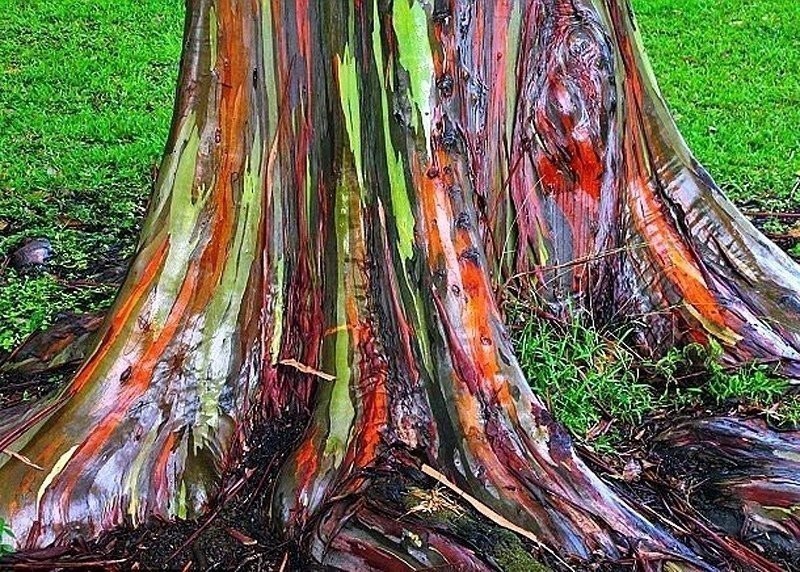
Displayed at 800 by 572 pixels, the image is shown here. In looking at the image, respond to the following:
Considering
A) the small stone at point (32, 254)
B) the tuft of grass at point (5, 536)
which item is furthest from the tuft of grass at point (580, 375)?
the small stone at point (32, 254)

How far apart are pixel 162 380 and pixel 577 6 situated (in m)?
1.71

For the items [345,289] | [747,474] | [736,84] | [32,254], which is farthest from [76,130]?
[747,474]

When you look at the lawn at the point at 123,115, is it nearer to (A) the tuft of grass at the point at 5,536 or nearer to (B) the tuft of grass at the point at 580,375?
(B) the tuft of grass at the point at 580,375

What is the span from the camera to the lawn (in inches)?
219

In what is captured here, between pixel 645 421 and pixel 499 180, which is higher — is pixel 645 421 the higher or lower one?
the lower one

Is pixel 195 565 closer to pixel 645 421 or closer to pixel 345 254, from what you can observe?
pixel 345 254

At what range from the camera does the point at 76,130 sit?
25.4 ft

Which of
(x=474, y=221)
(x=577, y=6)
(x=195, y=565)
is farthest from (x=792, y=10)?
(x=195, y=565)

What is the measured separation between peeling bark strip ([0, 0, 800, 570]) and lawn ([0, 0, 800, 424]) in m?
0.60

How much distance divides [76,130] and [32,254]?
7.80 feet

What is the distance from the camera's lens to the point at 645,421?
361 cm

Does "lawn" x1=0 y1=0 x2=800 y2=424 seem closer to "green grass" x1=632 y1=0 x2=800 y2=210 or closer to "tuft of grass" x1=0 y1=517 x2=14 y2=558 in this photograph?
"green grass" x1=632 y1=0 x2=800 y2=210

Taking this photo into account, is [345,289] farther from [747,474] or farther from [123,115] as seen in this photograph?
[123,115]

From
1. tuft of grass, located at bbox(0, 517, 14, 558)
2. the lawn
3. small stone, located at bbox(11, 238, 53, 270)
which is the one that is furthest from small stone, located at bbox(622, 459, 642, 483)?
small stone, located at bbox(11, 238, 53, 270)
